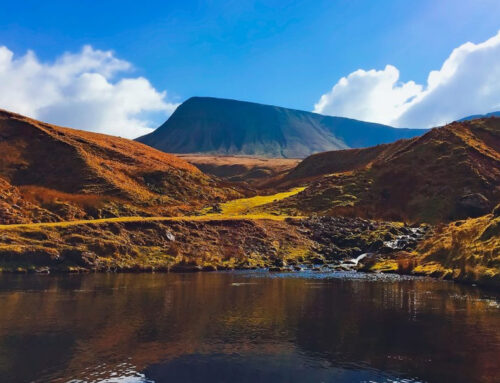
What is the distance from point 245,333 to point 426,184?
100183 millimetres

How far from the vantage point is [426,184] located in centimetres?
11931

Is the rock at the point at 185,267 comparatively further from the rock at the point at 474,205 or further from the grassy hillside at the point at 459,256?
the rock at the point at 474,205

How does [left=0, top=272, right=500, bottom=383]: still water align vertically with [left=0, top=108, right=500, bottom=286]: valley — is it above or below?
below

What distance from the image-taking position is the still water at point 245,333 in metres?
24.3

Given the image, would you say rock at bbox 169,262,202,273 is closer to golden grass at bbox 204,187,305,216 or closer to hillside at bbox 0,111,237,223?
golden grass at bbox 204,187,305,216

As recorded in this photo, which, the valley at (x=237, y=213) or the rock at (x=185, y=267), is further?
the rock at (x=185, y=267)

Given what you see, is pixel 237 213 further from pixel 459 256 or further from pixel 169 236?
pixel 459 256

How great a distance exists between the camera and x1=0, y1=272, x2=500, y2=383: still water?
2428 centimetres

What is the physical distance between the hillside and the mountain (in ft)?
104

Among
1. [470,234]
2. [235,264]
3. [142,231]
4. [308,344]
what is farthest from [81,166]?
[308,344]

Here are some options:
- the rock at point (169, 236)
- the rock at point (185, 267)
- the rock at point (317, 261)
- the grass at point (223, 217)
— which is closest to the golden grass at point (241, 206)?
the grass at point (223, 217)

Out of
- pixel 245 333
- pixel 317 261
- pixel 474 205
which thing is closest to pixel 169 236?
pixel 317 261

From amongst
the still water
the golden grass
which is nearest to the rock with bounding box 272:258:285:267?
the still water

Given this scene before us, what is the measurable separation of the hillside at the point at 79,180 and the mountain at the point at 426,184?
3160 centimetres
